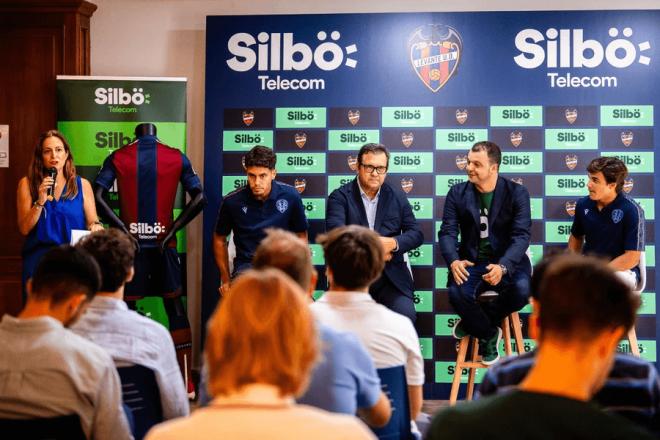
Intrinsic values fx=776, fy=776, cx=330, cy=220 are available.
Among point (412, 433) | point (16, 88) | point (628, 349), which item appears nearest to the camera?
point (412, 433)

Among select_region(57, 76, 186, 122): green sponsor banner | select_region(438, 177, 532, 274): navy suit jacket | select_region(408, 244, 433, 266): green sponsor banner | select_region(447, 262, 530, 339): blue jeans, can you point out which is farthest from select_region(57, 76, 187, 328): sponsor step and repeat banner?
select_region(447, 262, 530, 339): blue jeans

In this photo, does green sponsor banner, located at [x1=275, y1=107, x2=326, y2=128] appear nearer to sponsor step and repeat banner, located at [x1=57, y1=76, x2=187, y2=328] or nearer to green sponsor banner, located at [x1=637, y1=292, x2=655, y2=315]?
sponsor step and repeat banner, located at [x1=57, y1=76, x2=187, y2=328]

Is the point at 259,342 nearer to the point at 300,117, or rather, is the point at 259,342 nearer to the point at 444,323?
the point at 444,323

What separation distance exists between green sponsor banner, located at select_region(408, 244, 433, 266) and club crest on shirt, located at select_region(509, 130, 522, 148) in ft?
2.92

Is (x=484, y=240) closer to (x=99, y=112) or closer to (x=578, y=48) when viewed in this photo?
(x=578, y=48)

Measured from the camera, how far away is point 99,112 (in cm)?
528

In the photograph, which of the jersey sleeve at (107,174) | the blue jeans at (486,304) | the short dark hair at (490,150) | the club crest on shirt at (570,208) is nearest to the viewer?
the blue jeans at (486,304)

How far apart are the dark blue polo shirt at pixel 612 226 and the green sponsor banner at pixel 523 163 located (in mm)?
538

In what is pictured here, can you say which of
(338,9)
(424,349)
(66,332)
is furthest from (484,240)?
(66,332)

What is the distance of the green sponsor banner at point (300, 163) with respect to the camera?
17.6 feet

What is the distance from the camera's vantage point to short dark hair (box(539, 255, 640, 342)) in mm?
1289

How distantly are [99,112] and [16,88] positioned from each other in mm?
685

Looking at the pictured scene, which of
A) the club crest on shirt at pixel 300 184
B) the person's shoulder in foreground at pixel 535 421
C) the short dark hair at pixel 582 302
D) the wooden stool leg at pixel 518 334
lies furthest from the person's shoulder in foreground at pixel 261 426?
the club crest on shirt at pixel 300 184

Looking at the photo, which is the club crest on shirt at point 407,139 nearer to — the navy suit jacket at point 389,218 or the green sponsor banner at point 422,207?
the green sponsor banner at point 422,207
